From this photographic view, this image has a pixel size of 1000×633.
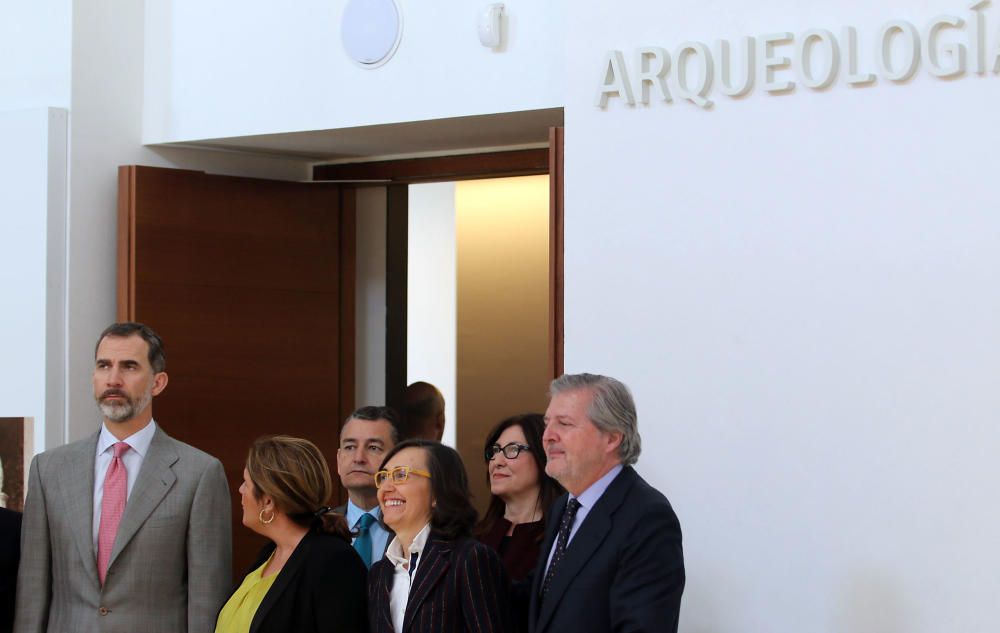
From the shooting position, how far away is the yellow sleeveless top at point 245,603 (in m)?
4.36

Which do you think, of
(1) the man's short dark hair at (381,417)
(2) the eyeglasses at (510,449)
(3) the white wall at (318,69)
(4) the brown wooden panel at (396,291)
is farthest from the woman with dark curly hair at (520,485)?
(4) the brown wooden panel at (396,291)

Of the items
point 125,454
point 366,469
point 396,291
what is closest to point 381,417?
point 366,469

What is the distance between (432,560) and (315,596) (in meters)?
0.40

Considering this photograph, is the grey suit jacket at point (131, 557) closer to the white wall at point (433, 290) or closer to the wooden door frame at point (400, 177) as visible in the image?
the wooden door frame at point (400, 177)

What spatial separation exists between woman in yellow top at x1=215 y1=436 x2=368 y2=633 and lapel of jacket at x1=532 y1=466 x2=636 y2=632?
643 mm

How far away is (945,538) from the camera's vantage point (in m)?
4.57

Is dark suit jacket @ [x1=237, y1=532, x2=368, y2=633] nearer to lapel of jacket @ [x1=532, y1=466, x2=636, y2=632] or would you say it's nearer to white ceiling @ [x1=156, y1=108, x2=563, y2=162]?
lapel of jacket @ [x1=532, y1=466, x2=636, y2=632]

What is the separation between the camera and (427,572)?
13.5 ft

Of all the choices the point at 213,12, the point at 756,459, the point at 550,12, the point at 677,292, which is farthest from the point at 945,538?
the point at 213,12

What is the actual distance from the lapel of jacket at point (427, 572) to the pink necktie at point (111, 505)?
1.04 meters

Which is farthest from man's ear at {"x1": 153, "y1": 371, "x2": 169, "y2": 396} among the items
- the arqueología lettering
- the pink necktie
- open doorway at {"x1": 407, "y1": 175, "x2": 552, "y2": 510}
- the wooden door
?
open doorway at {"x1": 407, "y1": 175, "x2": 552, "y2": 510}

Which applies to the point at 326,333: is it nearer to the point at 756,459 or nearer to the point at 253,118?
the point at 253,118

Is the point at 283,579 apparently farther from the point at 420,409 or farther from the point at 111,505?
the point at 420,409

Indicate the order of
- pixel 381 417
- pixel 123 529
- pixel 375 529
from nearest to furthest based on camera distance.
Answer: pixel 123 529 < pixel 375 529 < pixel 381 417
